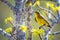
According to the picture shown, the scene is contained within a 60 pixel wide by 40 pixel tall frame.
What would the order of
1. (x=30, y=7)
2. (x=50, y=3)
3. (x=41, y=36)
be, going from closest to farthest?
(x=30, y=7)
(x=41, y=36)
(x=50, y=3)

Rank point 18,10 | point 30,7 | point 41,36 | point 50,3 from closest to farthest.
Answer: point 18,10 → point 30,7 → point 41,36 → point 50,3

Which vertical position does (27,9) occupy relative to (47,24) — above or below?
above

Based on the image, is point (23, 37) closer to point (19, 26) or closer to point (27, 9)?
point (19, 26)

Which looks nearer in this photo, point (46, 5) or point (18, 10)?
point (18, 10)

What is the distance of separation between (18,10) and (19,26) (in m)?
0.12

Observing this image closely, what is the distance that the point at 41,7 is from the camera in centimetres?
120

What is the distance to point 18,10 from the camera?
91 cm

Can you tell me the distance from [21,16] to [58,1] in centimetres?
49

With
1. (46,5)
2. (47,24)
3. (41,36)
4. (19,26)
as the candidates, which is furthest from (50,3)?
(19,26)

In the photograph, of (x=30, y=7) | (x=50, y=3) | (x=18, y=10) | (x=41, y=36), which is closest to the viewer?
(x=18, y=10)

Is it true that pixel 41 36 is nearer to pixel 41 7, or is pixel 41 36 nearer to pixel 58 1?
pixel 41 7

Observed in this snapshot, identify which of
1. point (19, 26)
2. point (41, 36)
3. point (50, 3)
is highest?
point (50, 3)

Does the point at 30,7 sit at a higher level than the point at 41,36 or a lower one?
higher

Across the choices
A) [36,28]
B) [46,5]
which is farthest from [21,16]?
[46,5]
